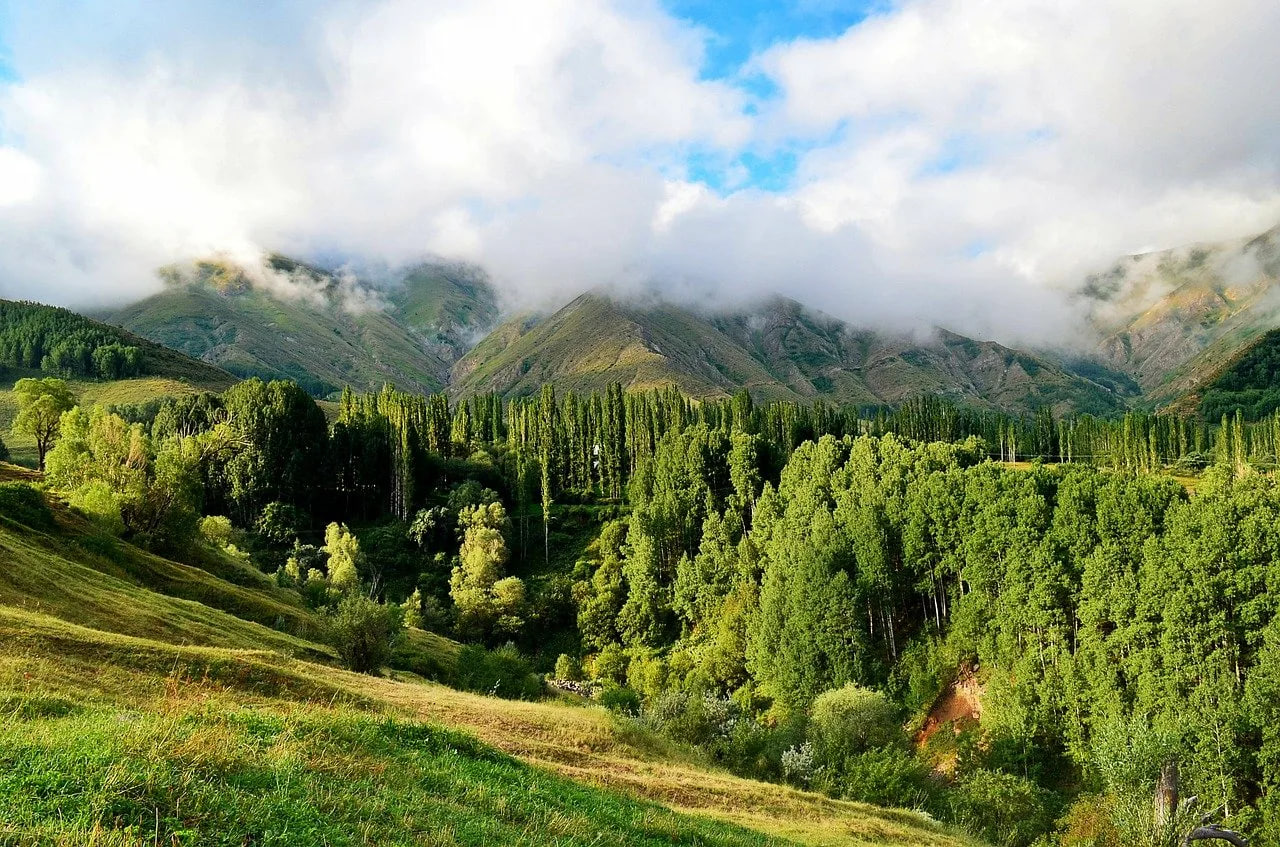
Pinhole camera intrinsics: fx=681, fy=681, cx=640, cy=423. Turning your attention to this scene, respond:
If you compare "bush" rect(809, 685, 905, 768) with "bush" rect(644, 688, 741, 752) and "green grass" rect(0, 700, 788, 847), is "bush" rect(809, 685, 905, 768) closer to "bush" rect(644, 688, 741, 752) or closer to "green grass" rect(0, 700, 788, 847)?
"bush" rect(644, 688, 741, 752)

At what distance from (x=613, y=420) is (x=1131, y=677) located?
289ft

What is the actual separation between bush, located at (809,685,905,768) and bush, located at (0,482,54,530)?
49903mm

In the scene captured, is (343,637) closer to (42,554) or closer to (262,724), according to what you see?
(42,554)

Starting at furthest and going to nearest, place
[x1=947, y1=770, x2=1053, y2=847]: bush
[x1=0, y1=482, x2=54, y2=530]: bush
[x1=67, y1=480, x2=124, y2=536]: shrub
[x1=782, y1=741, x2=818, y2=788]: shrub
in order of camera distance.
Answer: [x1=67, y1=480, x2=124, y2=536]: shrub
[x1=0, y1=482, x2=54, y2=530]: bush
[x1=782, y1=741, x2=818, y2=788]: shrub
[x1=947, y1=770, x2=1053, y2=847]: bush

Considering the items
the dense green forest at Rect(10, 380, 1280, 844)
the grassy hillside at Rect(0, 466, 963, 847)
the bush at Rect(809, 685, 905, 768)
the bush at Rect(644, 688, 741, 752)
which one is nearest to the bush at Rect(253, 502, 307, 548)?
the dense green forest at Rect(10, 380, 1280, 844)

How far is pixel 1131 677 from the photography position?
44.3 meters

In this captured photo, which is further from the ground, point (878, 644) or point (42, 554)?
point (42, 554)

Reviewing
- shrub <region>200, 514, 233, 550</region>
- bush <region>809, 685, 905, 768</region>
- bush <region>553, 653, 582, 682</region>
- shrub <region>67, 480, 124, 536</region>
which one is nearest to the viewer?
bush <region>809, 685, 905, 768</region>

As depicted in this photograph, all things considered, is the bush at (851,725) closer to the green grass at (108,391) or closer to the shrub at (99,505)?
the shrub at (99,505)

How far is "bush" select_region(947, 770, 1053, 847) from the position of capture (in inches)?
1454

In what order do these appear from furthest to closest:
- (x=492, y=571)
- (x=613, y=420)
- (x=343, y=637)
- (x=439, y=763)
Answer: (x=613, y=420)
(x=492, y=571)
(x=343, y=637)
(x=439, y=763)

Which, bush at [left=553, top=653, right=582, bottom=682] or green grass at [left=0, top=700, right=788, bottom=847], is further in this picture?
bush at [left=553, top=653, right=582, bottom=682]

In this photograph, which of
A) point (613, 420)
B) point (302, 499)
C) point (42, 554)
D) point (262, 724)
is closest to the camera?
point (262, 724)

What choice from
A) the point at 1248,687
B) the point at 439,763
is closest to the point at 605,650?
the point at 1248,687
